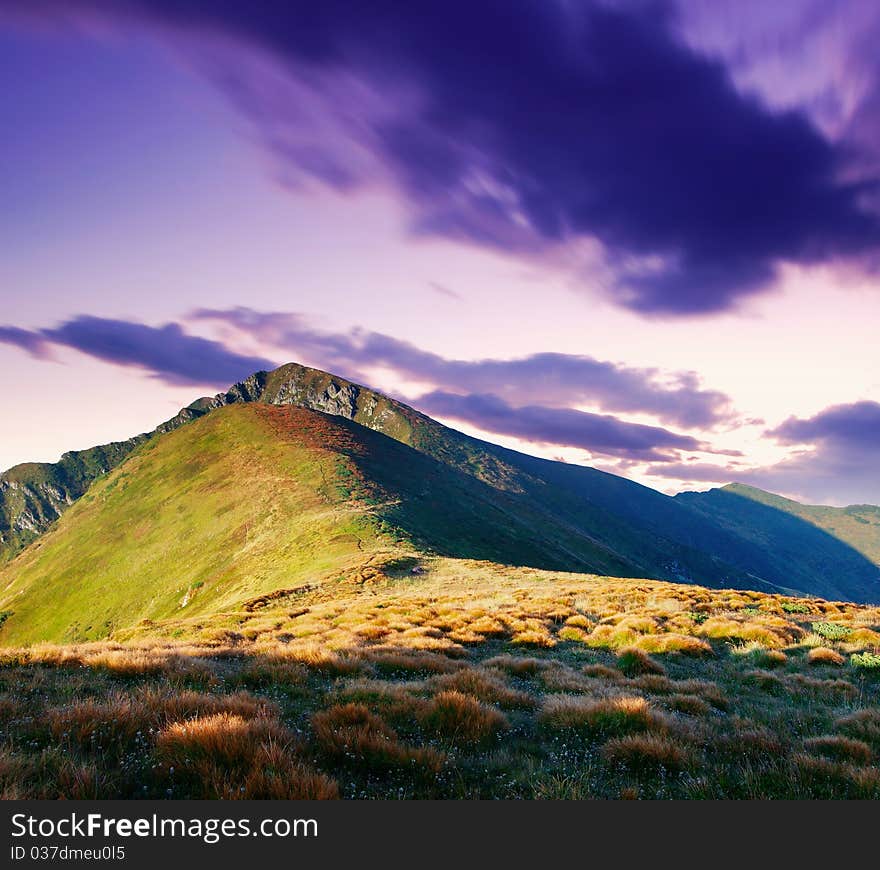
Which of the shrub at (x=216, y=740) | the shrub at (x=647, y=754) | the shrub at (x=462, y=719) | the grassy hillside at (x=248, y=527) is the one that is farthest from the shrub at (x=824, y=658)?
the grassy hillside at (x=248, y=527)

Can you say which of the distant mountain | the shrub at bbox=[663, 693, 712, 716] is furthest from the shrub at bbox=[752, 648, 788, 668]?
the distant mountain

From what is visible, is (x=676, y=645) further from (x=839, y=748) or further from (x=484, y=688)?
(x=484, y=688)

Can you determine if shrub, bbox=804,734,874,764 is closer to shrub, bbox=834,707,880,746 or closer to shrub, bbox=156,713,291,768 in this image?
shrub, bbox=834,707,880,746

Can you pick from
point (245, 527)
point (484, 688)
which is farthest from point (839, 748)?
point (245, 527)

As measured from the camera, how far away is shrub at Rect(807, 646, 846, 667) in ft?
45.8

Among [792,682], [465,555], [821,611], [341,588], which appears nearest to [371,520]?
[465,555]

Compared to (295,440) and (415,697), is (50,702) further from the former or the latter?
(295,440)

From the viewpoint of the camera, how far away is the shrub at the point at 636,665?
12.4 meters

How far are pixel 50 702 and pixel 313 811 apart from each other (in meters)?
5.31

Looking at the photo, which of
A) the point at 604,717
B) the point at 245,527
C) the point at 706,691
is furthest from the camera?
the point at 245,527

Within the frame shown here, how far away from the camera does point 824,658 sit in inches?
555

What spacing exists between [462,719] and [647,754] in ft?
8.46

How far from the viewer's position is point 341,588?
111ft

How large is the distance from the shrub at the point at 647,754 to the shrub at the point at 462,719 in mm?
1640
